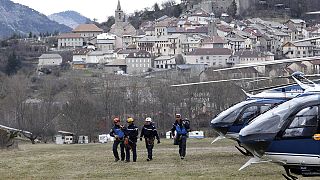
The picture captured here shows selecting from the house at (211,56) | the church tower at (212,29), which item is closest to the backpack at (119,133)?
the house at (211,56)

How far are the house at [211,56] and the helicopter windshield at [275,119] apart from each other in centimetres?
12137

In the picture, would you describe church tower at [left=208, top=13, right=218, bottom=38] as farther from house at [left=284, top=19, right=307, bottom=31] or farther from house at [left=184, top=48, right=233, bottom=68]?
house at [left=184, top=48, right=233, bottom=68]

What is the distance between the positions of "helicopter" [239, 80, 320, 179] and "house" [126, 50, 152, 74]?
12421 cm

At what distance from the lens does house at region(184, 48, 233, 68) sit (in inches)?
5345

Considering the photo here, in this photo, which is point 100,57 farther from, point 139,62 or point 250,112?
point 250,112

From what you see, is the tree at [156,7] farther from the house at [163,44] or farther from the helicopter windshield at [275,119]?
the helicopter windshield at [275,119]

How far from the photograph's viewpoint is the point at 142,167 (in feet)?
60.8

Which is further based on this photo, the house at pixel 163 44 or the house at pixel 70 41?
the house at pixel 70 41

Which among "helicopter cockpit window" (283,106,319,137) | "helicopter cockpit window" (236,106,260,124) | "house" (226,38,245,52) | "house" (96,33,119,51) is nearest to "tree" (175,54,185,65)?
"house" (226,38,245,52)

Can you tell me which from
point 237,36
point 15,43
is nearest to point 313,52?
point 237,36

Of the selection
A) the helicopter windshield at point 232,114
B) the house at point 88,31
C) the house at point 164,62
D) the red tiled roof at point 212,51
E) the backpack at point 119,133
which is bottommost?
the house at point 164,62

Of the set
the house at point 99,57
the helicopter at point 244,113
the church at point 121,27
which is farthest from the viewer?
the church at point 121,27

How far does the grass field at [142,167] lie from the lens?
16.6 meters

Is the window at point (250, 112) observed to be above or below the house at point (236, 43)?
above
